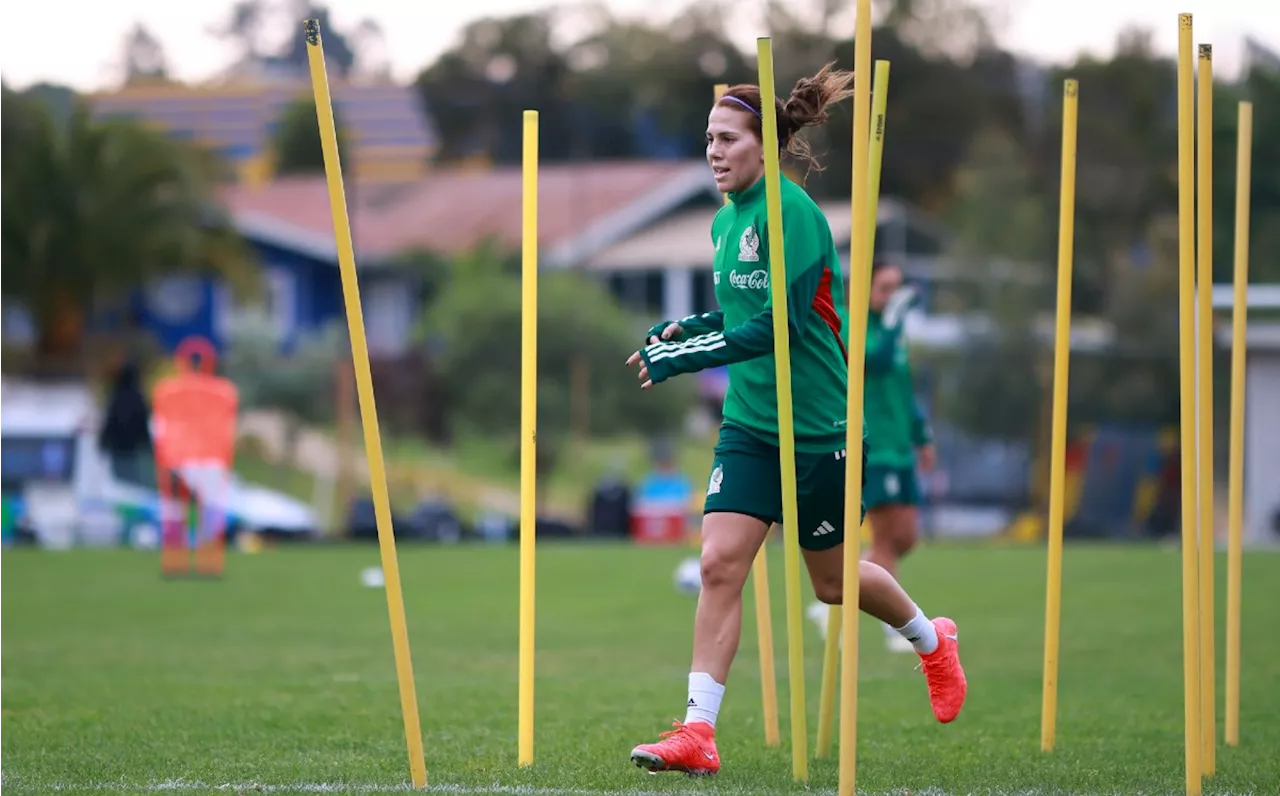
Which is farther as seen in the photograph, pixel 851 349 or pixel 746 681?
pixel 746 681

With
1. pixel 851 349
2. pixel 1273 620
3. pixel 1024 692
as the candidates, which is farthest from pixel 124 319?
pixel 851 349

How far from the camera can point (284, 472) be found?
3070 cm

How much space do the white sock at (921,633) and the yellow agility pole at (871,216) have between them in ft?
0.76

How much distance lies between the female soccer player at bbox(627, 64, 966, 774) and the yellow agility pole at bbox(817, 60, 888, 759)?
13.0 inches

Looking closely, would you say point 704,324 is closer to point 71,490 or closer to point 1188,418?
point 1188,418

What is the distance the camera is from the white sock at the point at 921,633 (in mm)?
6125

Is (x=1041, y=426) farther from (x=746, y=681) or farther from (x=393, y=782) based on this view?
(x=393, y=782)

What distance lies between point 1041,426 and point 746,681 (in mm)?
18640

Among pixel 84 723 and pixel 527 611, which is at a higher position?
pixel 527 611

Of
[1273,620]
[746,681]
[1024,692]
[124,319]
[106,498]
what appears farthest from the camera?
[124,319]

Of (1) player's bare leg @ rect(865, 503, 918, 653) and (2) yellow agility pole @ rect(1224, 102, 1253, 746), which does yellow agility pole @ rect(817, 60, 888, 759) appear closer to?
(2) yellow agility pole @ rect(1224, 102, 1253, 746)

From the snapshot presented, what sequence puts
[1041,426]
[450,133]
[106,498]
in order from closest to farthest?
[106,498], [1041,426], [450,133]

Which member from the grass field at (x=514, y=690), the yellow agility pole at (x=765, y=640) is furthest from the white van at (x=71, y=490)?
the yellow agility pole at (x=765, y=640)

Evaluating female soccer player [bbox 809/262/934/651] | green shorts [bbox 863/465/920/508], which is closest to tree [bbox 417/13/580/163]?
female soccer player [bbox 809/262/934/651]
